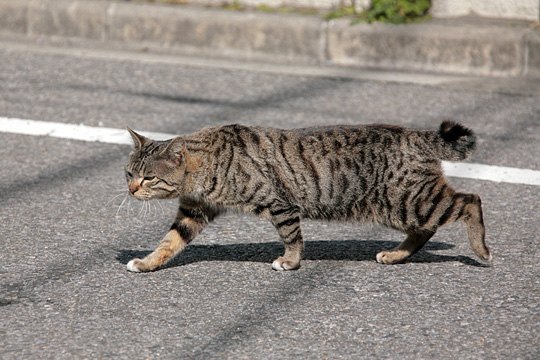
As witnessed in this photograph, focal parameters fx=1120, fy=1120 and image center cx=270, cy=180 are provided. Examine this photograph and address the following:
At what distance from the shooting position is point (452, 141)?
203 inches

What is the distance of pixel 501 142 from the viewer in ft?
23.7

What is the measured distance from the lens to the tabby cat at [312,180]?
16.8 ft

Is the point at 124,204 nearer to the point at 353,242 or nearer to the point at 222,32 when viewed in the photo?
the point at 353,242

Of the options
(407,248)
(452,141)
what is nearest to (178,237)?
(407,248)

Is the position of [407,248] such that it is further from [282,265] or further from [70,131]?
[70,131]

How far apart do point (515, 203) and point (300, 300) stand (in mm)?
1869

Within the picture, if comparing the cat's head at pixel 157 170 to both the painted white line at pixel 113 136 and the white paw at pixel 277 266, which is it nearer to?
the white paw at pixel 277 266

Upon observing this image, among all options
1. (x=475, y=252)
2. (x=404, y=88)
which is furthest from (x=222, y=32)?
(x=475, y=252)

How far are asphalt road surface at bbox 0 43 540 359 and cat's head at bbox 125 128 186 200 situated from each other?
0.37 metres

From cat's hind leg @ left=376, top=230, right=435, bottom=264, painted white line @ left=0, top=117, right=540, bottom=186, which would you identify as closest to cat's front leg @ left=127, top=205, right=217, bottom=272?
cat's hind leg @ left=376, top=230, right=435, bottom=264

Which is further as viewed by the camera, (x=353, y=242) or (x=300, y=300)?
(x=353, y=242)

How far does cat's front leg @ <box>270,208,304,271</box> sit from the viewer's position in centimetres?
513

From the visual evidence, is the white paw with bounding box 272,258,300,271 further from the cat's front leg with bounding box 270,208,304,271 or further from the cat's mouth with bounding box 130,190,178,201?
the cat's mouth with bounding box 130,190,178,201

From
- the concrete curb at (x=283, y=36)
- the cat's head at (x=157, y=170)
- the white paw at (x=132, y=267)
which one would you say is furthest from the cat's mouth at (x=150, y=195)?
the concrete curb at (x=283, y=36)
